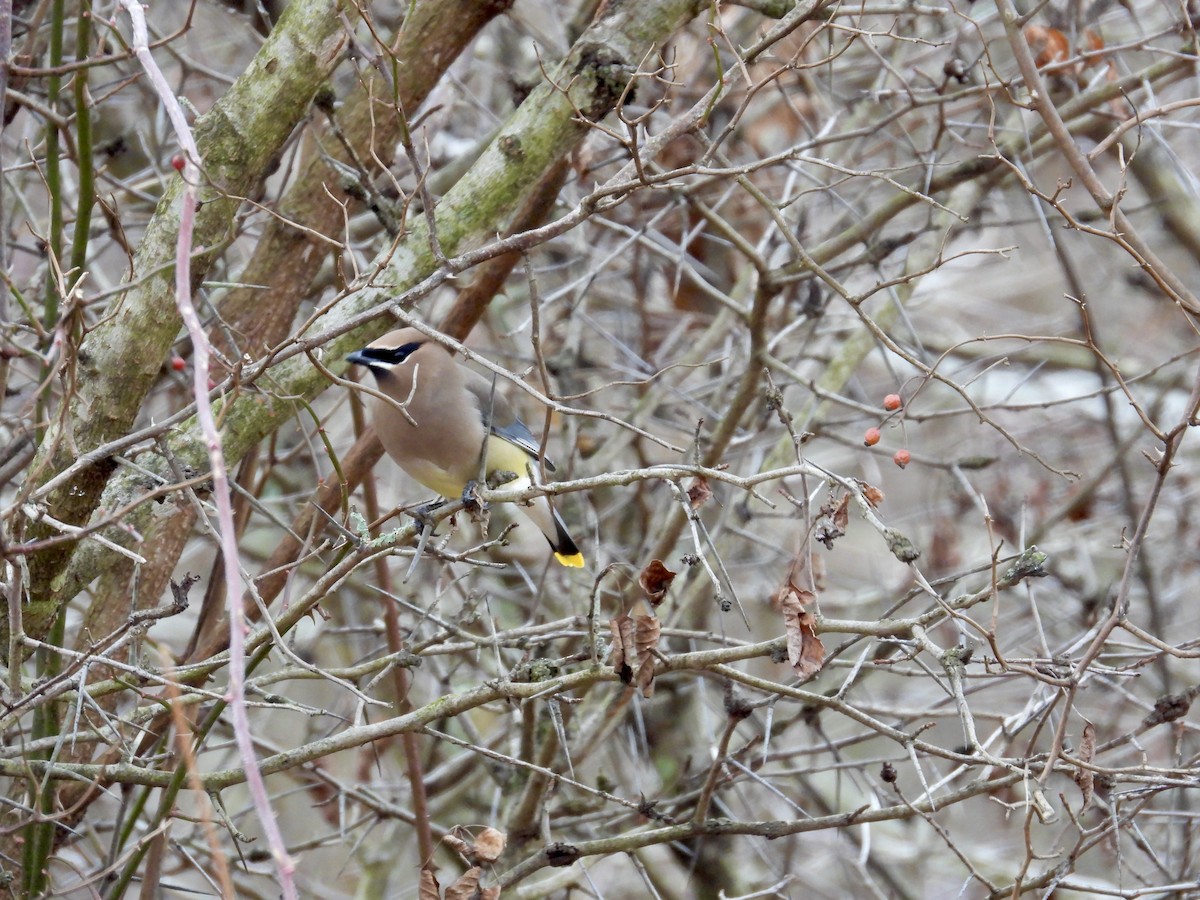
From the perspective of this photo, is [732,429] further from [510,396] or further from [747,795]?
[747,795]

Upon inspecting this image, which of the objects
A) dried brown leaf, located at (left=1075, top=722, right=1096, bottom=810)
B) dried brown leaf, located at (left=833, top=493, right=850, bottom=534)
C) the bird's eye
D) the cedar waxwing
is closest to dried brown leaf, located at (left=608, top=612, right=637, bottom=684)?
dried brown leaf, located at (left=833, top=493, right=850, bottom=534)

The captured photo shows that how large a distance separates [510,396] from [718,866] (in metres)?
2.14

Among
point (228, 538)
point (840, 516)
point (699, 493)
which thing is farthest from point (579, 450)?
point (228, 538)

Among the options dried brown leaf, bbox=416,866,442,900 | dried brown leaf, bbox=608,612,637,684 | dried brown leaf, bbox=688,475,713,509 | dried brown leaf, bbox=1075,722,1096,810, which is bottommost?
dried brown leaf, bbox=416,866,442,900

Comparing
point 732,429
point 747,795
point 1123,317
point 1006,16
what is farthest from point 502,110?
point 1123,317

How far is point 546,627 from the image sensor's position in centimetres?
350

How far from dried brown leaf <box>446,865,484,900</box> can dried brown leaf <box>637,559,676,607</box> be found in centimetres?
64

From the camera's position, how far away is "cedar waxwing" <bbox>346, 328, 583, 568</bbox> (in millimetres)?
4070

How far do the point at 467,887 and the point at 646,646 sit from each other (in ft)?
2.00

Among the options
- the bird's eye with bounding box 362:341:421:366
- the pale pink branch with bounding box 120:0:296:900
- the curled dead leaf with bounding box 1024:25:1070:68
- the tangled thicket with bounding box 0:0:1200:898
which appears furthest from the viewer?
the curled dead leaf with bounding box 1024:25:1070:68

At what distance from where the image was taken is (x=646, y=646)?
2.68 metres

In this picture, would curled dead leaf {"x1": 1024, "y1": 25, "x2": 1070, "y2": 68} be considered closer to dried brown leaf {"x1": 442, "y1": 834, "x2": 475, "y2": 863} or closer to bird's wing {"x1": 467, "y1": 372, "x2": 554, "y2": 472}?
bird's wing {"x1": 467, "y1": 372, "x2": 554, "y2": 472}

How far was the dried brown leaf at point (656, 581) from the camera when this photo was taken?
2635 millimetres

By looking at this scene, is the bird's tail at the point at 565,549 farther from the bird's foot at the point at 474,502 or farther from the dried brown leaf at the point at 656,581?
the dried brown leaf at the point at 656,581
